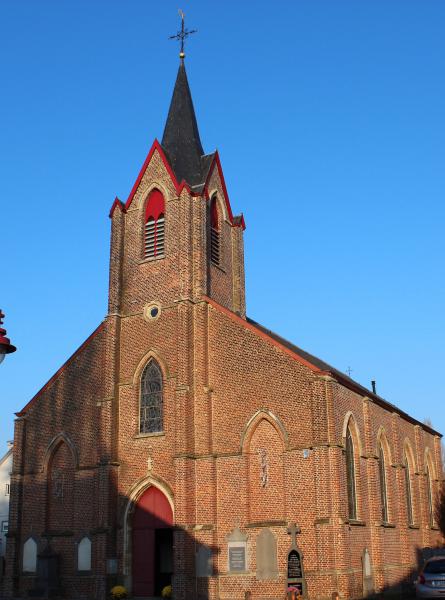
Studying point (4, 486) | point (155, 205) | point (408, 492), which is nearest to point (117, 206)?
point (155, 205)

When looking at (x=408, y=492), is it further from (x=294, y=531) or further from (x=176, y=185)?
(x=176, y=185)

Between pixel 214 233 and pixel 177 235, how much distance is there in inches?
84.4

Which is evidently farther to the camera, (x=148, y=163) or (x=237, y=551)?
(x=148, y=163)

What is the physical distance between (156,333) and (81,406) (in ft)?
13.8

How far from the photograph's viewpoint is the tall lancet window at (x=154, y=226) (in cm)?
2882

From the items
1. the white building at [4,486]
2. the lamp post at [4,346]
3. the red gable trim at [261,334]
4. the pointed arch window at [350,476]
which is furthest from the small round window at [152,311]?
the white building at [4,486]

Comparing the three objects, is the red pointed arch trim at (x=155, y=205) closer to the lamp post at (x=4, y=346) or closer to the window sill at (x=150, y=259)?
the window sill at (x=150, y=259)

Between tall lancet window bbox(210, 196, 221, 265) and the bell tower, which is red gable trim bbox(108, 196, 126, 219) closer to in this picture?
the bell tower

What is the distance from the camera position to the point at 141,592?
81.5 feet

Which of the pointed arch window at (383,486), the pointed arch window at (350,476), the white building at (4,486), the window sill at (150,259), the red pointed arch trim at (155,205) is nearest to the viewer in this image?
the pointed arch window at (350,476)

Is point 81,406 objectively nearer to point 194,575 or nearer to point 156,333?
point 156,333

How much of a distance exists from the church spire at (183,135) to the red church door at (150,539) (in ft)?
41.5

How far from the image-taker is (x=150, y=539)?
83.1 feet

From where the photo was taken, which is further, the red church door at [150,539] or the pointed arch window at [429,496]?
the pointed arch window at [429,496]
